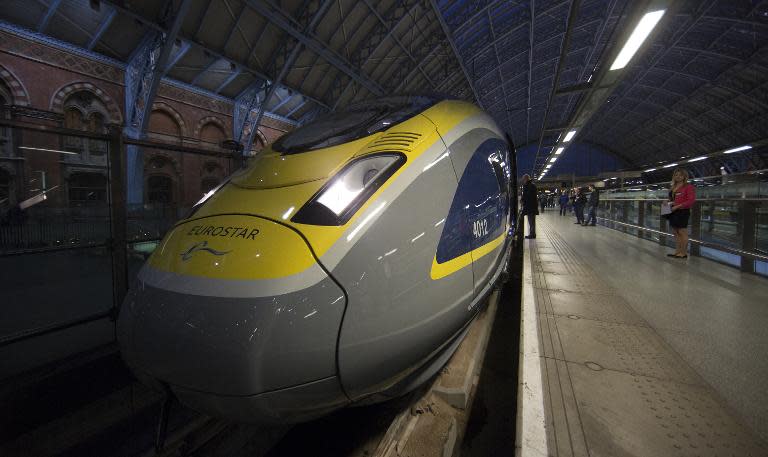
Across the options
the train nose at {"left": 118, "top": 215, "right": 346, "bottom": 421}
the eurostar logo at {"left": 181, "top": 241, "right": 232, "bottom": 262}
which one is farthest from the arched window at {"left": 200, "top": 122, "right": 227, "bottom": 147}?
the train nose at {"left": 118, "top": 215, "right": 346, "bottom": 421}

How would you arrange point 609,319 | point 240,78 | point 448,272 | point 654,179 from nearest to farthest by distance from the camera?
point 448,272 → point 609,319 → point 240,78 → point 654,179

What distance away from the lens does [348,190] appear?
1.28 meters

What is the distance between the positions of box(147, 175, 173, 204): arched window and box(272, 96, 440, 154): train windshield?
13787mm

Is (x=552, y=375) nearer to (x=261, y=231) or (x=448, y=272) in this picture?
(x=448, y=272)

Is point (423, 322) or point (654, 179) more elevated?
point (654, 179)

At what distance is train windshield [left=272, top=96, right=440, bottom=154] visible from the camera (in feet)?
5.38

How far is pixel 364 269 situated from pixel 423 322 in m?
0.36

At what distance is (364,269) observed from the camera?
1.09 meters

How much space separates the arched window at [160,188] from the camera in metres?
13.0

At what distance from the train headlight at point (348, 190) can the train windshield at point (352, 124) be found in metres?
0.28

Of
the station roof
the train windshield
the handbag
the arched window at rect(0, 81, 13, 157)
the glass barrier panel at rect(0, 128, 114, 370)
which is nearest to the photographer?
the train windshield

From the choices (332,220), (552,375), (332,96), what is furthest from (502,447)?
A: (332,96)

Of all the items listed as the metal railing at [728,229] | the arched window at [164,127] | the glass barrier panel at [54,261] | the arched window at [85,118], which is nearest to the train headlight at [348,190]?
the glass barrier panel at [54,261]

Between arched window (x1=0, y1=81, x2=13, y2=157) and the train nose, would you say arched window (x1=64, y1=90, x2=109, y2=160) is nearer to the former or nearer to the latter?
arched window (x1=0, y1=81, x2=13, y2=157)
